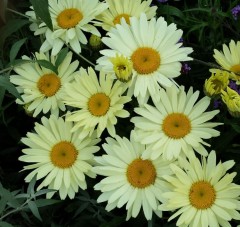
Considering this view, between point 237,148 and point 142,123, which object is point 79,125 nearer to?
point 142,123

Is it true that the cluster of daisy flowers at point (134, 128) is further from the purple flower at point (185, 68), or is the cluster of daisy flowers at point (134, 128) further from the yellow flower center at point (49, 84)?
the purple flower at point (185, 68)

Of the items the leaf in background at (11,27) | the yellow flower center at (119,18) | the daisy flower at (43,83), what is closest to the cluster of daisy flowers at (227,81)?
the yellow flower center at (119,18)

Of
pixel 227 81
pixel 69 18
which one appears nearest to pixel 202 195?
pixel 227 81

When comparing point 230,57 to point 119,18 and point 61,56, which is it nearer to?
point 119,18

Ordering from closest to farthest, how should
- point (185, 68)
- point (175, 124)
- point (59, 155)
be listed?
point (175, 124) < point (59, 155) < point (185, 68)

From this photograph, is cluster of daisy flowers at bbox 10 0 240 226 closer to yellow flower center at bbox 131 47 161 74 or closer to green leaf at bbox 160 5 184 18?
yellow flower center at bbox 131 47 161 74

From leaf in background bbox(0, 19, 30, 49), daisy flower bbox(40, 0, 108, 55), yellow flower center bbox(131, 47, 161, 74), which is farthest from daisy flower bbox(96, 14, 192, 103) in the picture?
leaf in background bbox(0, 19, 30, 49)
